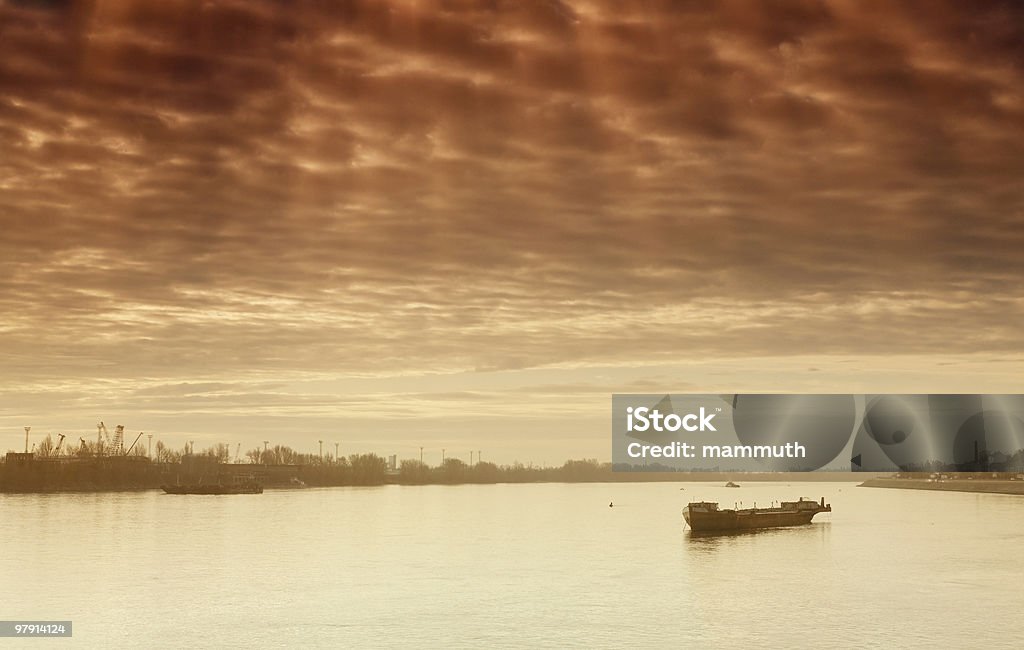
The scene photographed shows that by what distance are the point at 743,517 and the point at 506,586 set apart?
7921cm

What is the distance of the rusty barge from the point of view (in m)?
134

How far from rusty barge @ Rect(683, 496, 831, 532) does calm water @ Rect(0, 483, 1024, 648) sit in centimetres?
544

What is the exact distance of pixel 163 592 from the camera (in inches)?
2657

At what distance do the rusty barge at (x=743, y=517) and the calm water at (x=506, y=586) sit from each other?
5445 mm

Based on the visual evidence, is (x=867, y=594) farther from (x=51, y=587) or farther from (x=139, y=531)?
(x=139, y=531)

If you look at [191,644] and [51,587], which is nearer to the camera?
[191,644]

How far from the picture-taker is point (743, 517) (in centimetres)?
14338

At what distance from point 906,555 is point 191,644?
71.2 m

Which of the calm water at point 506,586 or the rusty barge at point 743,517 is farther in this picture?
the rusty barge at point 743,517

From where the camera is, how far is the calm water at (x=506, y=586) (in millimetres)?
53375

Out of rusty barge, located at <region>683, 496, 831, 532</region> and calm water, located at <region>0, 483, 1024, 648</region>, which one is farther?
rusty barge, located at <region>683, 496, 831, 532</region>

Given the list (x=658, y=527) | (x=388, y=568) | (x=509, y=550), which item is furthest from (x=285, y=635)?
(x=658, y=527)

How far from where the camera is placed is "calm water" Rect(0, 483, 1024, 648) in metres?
53.4

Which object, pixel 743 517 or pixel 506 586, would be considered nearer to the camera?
pixel 506 586
